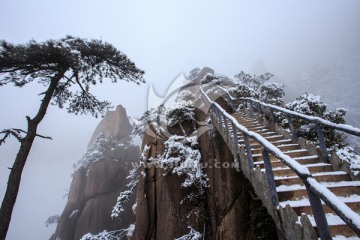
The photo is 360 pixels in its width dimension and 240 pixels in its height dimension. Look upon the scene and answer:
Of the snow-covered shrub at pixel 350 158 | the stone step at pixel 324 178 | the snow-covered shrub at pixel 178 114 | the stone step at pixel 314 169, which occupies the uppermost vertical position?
the snow-covered shrub at pixel 178 114

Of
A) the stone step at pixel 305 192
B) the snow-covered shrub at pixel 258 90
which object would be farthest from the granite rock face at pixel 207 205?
the snow-covered shrub at pixel 258 90

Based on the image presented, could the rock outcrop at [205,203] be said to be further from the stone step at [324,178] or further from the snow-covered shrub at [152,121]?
the stone step at [324,178]

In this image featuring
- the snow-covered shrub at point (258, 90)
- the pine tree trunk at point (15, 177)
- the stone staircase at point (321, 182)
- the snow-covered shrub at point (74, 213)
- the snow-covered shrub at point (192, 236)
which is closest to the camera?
the stone staircase at point (321, 182)

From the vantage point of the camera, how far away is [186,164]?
9273mm

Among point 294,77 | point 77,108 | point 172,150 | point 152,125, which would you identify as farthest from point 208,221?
point 294,77

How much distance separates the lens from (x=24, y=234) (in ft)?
375

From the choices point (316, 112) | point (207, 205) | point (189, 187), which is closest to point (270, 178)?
point (207, 205)

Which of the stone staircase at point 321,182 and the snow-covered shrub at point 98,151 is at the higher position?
the snow-covered shrub at point 98,151

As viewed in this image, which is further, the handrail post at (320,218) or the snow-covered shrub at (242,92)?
the snow-covered shrub at (242,92)

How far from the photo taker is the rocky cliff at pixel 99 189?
23.0 metres

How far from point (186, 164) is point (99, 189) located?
64.2 ft

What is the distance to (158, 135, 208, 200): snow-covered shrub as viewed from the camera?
909 centimetres

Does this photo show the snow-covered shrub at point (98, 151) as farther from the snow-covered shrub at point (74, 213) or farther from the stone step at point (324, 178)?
the stone step at point (324, 178)

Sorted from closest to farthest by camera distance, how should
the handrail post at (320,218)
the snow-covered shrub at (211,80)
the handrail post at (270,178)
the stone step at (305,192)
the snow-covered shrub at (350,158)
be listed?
1. the handrail post at (320,218)
2. the handrail post at (270,178)
3. the stone step at (305,192)
4. the snow-covered shrub at (350,158)
5. the snow-covered shrub at (211,80)
